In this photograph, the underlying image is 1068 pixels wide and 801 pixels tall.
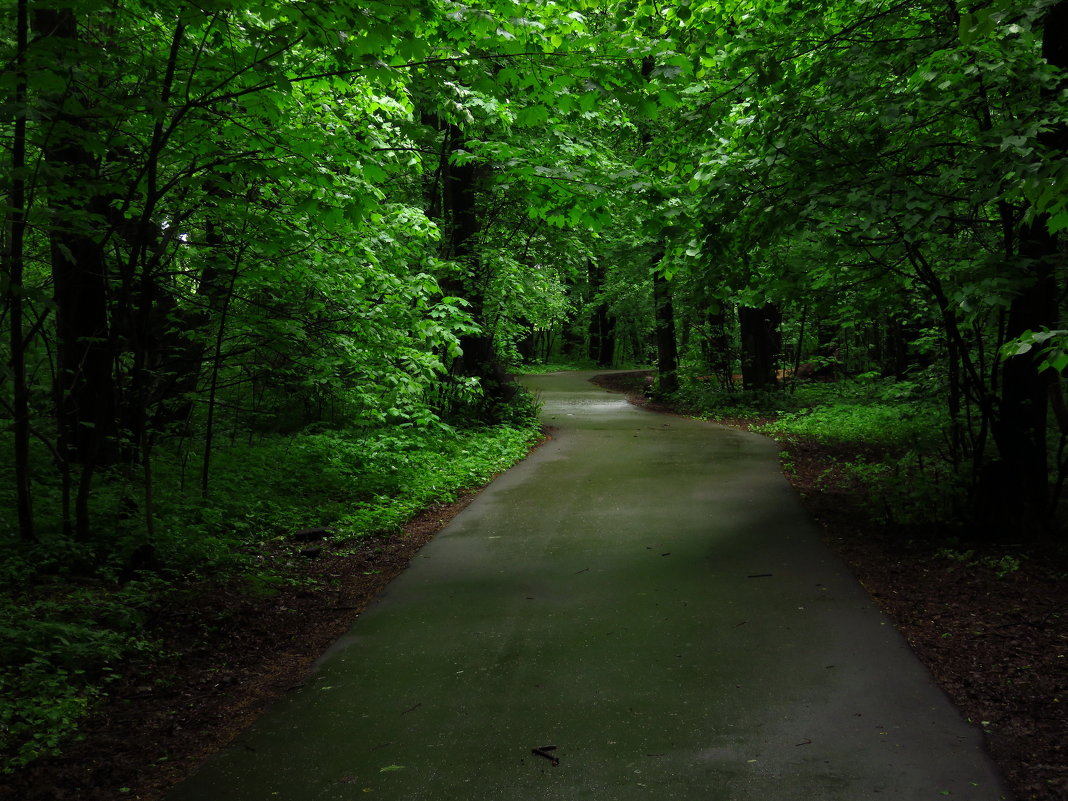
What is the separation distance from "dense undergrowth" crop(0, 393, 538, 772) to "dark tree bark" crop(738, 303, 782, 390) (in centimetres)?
971

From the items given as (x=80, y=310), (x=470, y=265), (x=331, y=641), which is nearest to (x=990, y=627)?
(x=331, y=641)

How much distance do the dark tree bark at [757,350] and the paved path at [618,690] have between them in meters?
12.6

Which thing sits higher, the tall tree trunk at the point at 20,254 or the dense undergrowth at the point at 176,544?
the tall tree trunk at the point at 20,254

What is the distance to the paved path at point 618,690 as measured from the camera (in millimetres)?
3344

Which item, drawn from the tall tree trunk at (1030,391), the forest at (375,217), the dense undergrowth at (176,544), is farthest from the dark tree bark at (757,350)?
the tall tree trunk at (1030,391)

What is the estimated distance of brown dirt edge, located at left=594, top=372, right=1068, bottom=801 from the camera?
11.6 ft

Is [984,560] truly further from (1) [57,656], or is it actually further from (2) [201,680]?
(1) [57,656]

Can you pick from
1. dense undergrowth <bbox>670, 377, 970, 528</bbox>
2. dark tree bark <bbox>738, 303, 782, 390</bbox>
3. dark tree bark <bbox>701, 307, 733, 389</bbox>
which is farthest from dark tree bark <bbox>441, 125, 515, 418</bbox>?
dark tree bark <bbox>738, 303, 782, 390</bbox>

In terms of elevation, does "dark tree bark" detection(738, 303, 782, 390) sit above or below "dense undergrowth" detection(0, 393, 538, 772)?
above

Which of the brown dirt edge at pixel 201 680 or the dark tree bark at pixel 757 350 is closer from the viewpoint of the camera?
the brown dirt edge at pixel 201 680

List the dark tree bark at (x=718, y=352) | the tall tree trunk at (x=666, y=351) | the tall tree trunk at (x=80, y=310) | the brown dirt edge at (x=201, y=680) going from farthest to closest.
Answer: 1. the tall tree trunk at (x=666, y=351)
2. the dark tree bark at (x=718, y=352)
3. the tall tree trunk at (x=80, y=310)
4. the brown dirt edge at (x=201, y=680)

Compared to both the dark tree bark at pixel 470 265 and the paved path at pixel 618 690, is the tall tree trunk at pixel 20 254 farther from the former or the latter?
the dark tree bark at pixel 470 265

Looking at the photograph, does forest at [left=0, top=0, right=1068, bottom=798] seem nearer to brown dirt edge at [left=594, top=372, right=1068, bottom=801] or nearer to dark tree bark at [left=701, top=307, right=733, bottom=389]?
brown dirt edge at [left=594, top=372, right=1068, bottom=801]

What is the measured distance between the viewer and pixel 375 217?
21.9 ft
